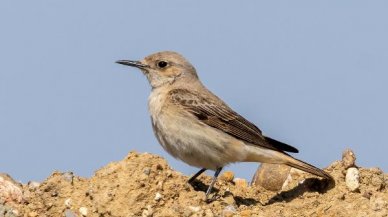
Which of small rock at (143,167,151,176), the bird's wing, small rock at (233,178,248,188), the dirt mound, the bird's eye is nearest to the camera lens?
the dirt mound

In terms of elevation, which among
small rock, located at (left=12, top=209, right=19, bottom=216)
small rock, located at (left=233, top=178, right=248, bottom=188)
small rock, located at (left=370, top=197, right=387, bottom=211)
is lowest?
small rock, located at (left=370, top=197, right=387, bottom=211)

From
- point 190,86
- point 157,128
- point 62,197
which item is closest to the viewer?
point 62,197

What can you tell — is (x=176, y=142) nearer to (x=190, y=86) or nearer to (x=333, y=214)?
(x=190, y=86)

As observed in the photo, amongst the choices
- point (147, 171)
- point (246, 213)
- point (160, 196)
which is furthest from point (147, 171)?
point (246, 213)

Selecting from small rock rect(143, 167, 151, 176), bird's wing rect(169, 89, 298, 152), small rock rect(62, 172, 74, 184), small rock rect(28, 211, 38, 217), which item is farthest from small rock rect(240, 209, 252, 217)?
small rock rect(28, 211, 38, 217)

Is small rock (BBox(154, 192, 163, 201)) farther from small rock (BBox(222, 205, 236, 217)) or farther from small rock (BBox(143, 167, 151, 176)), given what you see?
small rock (BBox(222, 205, 236, 217))

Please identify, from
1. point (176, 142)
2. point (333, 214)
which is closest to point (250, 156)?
point (176, 142)

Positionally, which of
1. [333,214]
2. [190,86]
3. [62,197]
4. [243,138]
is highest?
[190,86]
